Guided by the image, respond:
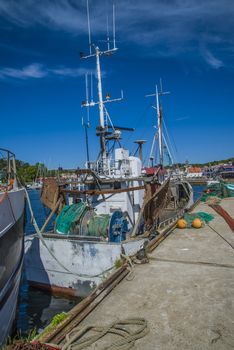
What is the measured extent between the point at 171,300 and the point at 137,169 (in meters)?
11.2

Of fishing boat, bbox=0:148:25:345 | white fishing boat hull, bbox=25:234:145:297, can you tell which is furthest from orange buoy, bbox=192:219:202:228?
fishing boat, bbox=0:148:25:345

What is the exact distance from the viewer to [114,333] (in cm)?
445

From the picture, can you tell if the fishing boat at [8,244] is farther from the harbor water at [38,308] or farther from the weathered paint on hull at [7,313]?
the harbor water at [38,308]

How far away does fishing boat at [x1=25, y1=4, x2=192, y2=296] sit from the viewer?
1087 cm

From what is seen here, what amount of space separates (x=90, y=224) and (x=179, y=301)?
7389mm

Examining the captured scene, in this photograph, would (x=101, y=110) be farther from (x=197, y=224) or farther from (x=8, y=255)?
(x=8, y=255)

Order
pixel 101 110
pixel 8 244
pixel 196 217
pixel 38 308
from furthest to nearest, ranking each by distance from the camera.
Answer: pixel 101 110
pixel 196 217
pixel 38 308
pixel 8 244

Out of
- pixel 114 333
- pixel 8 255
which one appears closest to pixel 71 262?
pixel 8 255

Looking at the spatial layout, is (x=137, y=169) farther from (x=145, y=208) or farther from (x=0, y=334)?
(x=0, y=334)

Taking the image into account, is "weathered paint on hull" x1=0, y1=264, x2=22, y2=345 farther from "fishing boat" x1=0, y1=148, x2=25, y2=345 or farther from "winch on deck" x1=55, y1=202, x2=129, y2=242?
"winch on deck" x1=55, y1=202, x2=129, y2=242

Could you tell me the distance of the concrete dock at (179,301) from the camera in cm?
429

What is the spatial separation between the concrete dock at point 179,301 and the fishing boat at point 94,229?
4.24 ft

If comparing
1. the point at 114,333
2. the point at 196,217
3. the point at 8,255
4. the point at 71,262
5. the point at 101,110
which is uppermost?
the point at 101,110

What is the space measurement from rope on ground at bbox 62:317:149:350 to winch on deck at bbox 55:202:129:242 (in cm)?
719
